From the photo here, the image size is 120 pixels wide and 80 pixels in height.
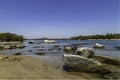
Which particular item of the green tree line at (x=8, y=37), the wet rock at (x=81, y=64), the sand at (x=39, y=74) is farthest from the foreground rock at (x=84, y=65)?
the green tree line at (x=8, y=37)

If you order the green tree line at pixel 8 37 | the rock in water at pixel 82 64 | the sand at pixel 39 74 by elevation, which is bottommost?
the sand at pixel 39 74

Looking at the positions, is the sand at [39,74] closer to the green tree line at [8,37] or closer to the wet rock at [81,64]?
the wet rock at [81,64]

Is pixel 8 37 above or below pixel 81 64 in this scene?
above

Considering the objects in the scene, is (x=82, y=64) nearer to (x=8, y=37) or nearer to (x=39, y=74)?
(x=39, y=74)

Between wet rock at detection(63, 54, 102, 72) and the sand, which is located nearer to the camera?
the sand

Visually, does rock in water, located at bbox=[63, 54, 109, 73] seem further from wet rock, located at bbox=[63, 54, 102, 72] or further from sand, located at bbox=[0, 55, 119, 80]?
sand, located at bbox=[0, 55, 119, 80]

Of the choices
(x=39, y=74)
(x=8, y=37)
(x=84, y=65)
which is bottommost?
(x=39, y=74)

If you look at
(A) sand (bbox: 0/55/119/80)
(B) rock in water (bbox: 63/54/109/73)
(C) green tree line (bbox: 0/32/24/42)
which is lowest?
(A) sand (bbox: 0/55/119/80)

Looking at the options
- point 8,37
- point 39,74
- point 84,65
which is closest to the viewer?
point 39,74

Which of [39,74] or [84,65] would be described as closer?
[39,74]

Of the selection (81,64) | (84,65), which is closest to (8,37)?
(81,64)

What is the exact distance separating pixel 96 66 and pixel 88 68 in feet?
2.19

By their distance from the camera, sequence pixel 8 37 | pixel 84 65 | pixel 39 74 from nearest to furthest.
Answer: pixel 39 74 → pixel 84 65 → pixel 8 37

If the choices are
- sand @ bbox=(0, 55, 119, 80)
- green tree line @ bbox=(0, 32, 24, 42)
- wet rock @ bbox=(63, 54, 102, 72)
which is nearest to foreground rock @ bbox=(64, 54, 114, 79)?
wet rock @ bbox=(63, 54, 102, 72)
